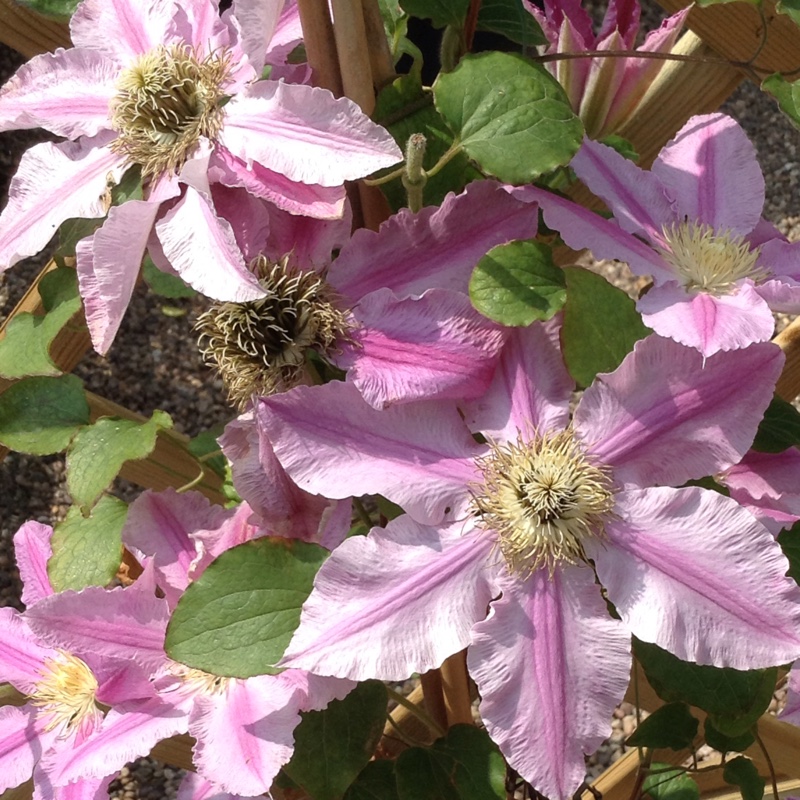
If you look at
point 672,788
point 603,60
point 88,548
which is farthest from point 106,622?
point 672,788

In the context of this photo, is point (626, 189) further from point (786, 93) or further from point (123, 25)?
point (123, 25)

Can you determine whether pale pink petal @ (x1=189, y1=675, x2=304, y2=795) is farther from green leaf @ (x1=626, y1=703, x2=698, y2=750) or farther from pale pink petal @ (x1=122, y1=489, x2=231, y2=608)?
green leaf @ (x1=626, y1=703, x2=698, y2=750)

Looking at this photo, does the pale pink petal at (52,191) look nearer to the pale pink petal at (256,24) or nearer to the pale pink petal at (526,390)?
the pale pink petal at (256,24)

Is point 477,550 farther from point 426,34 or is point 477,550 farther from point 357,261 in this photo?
point 426,34

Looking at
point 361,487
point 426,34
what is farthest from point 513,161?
point 426,34

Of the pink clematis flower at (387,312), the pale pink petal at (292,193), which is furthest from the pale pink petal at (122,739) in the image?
the pale pink petal at (292,193)

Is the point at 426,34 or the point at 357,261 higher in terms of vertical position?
the point at 426,34
